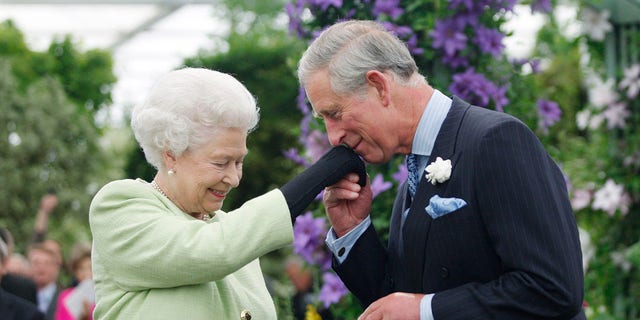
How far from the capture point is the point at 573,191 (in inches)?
245

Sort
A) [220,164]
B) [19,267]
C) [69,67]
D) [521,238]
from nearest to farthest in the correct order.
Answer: [521,238] → [220,164] → [19,267] → [69,67]

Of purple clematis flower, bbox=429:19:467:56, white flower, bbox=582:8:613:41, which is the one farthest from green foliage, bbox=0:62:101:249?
purple clematis flower, bbox=429:19:467:56

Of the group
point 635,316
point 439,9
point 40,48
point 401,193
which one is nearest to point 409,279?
point 401,193

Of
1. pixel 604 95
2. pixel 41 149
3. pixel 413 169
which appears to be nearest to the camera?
pixel 413 169

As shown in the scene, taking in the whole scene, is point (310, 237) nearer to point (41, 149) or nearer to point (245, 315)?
point (245, 315)

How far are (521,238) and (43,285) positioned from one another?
6.35 meters

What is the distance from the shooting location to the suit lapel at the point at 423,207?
2482mm

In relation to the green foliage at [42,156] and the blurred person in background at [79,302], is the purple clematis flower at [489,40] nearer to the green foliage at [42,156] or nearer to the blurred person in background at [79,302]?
the blurred person in background at [79,302]

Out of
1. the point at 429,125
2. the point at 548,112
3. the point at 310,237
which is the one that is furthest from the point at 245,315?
the point at 548,112

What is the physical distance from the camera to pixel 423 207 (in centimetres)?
250

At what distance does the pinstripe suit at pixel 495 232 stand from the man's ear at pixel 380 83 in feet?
0.58

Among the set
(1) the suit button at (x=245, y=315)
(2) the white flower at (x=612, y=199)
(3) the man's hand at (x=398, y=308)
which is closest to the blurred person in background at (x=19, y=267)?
(2) the white flower at (x=612, y=199)

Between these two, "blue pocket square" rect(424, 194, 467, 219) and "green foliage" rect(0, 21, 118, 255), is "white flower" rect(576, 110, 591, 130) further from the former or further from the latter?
"green foliage" rect(0, 21, 118, 255)

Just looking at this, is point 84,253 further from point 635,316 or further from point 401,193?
point 401,193
